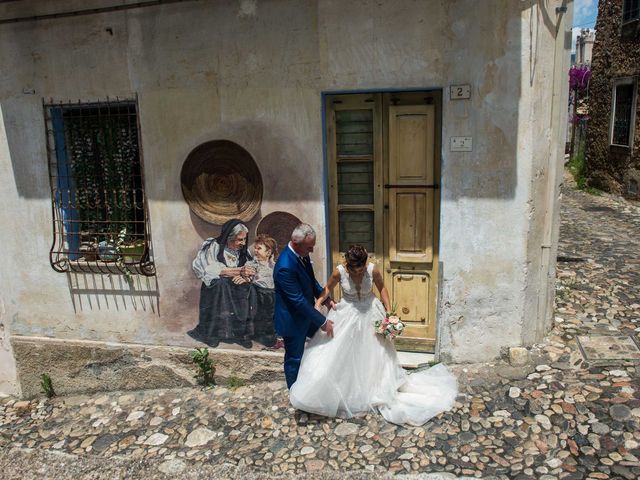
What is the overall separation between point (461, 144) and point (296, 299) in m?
1.92

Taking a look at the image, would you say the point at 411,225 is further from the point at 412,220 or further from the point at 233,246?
the point at 233,246

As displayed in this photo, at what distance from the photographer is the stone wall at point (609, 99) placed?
1205 centimetres

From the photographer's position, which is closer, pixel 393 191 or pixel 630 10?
pixel 393 191

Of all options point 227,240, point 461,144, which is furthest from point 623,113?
point 227,240

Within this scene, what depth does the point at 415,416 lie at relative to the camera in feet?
14.0

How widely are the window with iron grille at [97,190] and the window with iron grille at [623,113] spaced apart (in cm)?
1135

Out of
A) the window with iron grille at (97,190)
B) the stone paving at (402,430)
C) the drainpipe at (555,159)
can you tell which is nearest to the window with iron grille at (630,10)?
the stone paving at (402,430)

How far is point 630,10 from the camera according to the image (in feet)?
38.7

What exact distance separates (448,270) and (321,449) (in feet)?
6.25

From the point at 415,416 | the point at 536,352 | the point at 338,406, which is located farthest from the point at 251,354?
the point at 536,352

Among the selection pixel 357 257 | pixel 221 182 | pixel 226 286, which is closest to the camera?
pixel 357 257

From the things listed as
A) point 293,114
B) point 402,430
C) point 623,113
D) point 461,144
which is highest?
point 623,113

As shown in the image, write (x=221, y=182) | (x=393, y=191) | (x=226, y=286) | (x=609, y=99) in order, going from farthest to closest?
(x=609, y=99) → (x=226, y=286) → (x=221, y=182) → (x=393, y=191)

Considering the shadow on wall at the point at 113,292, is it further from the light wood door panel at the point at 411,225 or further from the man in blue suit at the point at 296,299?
the light wood door panel at the point at 411,225
